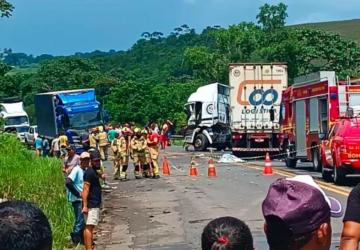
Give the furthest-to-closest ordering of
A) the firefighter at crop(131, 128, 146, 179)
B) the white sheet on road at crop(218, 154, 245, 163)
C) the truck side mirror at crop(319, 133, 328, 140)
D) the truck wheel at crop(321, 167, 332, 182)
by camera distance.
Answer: the white sheet on road at crop(218, 154, 245, 163)
the firefighter at crop(131, 128, 146, 179)
the truck side mirror at crop(319, 133, 328, 140)
the truck wheel at crop(321, 167, 332, 182)

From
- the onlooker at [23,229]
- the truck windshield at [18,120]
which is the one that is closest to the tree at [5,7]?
the onlooker at [23,229]

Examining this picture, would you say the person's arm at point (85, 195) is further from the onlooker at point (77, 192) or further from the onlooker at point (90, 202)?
the onlooker at point (77, 192)

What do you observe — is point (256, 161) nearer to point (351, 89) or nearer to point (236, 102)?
point (236, 102)

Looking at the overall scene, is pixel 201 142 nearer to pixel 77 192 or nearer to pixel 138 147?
pixel 138 147

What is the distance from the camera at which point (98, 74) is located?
10231 cm

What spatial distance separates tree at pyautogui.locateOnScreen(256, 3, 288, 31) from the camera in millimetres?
85562

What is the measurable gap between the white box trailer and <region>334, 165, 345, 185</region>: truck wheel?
15.8 metres

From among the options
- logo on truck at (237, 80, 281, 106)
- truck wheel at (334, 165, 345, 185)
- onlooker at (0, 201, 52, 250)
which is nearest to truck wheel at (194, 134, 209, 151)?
logo on truck at (237, 80, 281, 106)

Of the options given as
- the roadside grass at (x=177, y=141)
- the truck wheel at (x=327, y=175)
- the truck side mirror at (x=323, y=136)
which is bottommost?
the truck wheel at (x=327, y=175)

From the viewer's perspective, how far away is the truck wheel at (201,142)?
164 ft

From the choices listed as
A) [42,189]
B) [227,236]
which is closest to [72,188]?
[42,189]

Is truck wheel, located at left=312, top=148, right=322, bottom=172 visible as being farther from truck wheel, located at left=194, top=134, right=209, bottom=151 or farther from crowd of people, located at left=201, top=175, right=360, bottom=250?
crowd of people, located at left=201, top=175, right=360, bottom=250

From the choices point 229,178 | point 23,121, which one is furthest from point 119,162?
point 23,121

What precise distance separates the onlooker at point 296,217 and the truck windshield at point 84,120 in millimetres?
41542
